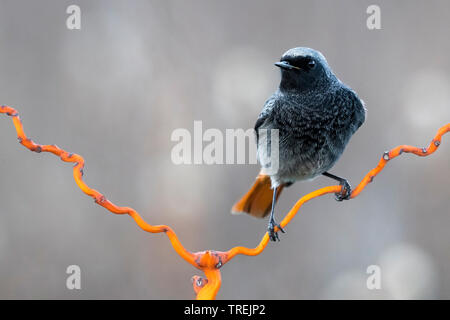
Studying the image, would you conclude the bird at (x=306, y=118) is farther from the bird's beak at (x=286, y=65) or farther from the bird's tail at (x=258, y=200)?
the bird's tail at (x=258, y=200)

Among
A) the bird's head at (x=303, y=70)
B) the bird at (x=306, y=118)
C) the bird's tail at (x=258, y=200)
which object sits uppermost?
the bird's head at (x=303, y=70)

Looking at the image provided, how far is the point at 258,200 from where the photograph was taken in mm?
4363

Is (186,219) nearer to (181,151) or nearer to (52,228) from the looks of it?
(181,151)

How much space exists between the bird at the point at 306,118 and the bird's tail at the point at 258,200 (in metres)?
0.22

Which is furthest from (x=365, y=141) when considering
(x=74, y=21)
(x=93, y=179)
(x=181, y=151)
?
(x=74, y=21)

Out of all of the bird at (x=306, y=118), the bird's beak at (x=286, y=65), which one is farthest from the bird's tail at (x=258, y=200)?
the bird's beak at (x=286, y=65)

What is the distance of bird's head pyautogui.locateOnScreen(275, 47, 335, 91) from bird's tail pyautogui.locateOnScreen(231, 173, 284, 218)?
801 mm

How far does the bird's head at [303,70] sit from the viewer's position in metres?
3.68

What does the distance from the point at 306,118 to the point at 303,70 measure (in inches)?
12.1

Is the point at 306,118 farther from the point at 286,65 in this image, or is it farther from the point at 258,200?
the point at 258,200

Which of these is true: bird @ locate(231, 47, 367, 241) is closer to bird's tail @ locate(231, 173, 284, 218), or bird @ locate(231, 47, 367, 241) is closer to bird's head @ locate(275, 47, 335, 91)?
bird's head @ locate(275, 47, 335, 91)

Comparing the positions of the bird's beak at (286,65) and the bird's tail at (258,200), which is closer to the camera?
the bird's beak at (286,65)

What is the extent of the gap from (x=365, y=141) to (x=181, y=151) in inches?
64.9

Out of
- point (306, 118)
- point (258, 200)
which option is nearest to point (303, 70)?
point (306, 118)
